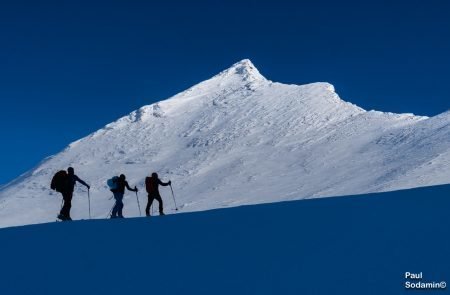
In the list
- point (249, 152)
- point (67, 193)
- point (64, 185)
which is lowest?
point (67, 193)

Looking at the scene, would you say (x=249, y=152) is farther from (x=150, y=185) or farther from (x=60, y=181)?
(x=60, y=181)

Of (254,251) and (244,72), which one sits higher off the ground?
(244,72)

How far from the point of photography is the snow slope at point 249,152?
2034 inches

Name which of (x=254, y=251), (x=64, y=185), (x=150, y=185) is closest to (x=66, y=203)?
(x=64, y=185)

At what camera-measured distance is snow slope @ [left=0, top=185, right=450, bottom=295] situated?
7.85 meters

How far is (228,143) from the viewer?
2965 inches

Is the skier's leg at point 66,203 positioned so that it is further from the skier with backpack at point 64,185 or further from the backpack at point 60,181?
the backpack at point 60,181

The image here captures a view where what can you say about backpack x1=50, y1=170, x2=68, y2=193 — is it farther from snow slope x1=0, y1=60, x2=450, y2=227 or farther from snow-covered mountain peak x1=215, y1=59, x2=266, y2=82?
snow-covered mountain peak x1=215, y1=59, x2=266, y2=82

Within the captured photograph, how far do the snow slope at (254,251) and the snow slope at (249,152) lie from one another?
33.5m

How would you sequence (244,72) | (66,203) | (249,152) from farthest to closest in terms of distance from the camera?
1. (244,72)
2. (249,152)
3. (66,203)

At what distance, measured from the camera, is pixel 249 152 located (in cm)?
7050

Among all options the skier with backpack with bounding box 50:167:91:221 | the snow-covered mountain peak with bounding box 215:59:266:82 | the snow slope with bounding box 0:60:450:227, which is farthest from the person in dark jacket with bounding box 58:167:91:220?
the snow-covered mountain peak with bounding box 215:59:266:82

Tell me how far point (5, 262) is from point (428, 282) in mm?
6687

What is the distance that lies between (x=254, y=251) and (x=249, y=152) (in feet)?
203
